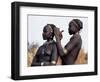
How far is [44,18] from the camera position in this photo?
3.66ft

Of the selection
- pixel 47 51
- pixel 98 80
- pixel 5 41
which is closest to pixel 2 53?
pixel 5 41

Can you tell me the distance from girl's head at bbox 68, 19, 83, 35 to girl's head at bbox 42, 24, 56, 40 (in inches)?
3.1

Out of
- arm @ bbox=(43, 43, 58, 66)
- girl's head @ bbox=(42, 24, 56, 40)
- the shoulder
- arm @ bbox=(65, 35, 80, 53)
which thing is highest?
girl's head @ bbox=(42, 24, 56, 40)

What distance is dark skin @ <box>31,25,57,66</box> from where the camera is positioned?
110 cm

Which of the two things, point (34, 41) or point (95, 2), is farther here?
point (95, 2)

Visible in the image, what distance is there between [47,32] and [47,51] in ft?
0.24

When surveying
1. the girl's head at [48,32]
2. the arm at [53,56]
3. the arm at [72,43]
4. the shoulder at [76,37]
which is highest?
the girl's head at [48,32]

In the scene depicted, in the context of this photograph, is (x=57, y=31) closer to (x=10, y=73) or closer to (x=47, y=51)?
(x=47, y=51)

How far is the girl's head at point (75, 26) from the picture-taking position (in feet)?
3.82

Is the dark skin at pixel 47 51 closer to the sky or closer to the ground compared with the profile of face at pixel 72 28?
closer to the ground

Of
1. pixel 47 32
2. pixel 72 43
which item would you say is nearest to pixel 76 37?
pixel 72 43

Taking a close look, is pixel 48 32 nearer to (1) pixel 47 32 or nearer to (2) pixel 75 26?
(1) pixel 47 32

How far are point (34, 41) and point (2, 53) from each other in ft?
0.42

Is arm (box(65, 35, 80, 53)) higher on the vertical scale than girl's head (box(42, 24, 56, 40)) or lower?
lower
